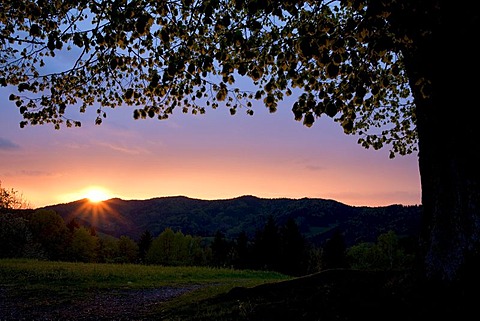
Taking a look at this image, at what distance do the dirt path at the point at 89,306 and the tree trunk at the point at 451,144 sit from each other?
27.9 feet

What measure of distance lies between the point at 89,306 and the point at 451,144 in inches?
510

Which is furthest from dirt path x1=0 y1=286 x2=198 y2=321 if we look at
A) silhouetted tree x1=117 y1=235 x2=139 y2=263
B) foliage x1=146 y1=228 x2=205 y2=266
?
silhouetted tree x1=117 y1=235 x2=139 y2=263

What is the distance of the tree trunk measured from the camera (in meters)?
5.91

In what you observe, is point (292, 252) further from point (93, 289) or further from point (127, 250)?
point (93, 289)

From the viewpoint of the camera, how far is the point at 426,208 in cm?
773

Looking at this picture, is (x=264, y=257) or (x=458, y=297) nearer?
(x=458, y=297)

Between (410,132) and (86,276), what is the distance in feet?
60.5

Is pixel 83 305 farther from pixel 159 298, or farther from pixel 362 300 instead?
pixel 362 300

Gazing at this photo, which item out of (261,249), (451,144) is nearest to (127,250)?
(261,249)

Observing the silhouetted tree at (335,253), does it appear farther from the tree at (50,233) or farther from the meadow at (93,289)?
the tree at (50,233)

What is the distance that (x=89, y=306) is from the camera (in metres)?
13.8

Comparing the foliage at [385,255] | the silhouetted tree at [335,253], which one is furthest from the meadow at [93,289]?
the foliage at [385,255]

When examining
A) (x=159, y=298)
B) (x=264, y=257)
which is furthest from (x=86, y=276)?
(x=264, y=257)

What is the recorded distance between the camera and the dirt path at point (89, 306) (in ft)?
39.3
